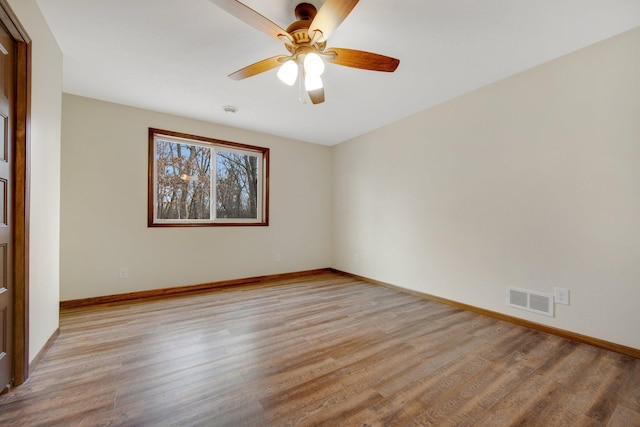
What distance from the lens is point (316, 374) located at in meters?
1.76

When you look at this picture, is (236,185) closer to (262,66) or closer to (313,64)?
(262,66)

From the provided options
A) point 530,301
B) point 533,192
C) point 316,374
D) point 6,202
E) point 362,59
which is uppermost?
point 362,59

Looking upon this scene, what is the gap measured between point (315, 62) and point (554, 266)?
8.43 ft

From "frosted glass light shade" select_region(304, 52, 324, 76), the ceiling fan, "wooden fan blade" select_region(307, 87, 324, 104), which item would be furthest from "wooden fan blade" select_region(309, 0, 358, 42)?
"wooden fan blade" select_region(307, 87, 324, 104)

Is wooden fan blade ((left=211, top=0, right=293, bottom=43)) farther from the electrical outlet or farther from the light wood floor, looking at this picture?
the electrical outlet

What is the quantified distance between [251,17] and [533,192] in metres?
2.67

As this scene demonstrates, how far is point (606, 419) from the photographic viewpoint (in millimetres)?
1386

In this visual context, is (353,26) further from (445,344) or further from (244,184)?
(244,184)

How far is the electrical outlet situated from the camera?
2.30 meters

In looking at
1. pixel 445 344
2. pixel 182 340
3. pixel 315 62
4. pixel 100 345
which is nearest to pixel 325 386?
pixel 445 344

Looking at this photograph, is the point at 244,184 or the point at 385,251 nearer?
the point at 385,251

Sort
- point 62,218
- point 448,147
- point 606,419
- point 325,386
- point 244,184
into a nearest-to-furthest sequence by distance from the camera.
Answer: point 606,419 → point 325,386 → point 62,218 → point 448,147 → point 244,184

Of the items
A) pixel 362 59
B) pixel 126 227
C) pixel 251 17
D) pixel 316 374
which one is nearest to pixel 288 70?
pixel 251 17

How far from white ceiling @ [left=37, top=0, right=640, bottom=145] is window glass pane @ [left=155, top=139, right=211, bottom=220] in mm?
632
